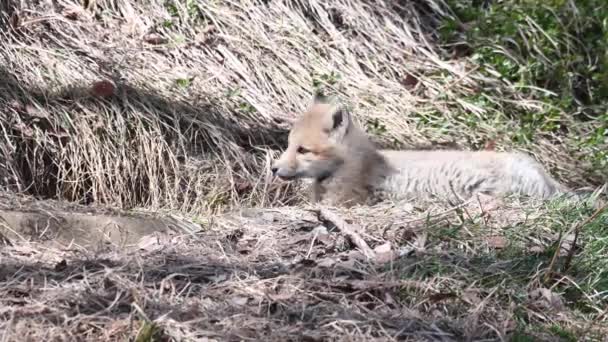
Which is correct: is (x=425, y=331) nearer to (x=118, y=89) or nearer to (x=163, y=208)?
(x=163, y=208)

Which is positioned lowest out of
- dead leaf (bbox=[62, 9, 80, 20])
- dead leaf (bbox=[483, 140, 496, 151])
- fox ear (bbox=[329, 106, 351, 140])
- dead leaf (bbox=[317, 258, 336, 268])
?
dead leaf (bbox=[483, 140, 496, 151])

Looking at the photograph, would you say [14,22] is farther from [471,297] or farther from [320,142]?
[471,297]

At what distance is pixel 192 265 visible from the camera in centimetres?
518

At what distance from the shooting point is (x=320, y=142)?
7.88 m

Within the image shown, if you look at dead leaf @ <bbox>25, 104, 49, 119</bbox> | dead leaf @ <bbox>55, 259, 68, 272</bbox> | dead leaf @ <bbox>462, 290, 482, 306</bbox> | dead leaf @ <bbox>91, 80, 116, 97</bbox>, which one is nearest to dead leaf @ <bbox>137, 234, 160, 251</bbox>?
dead leaf @ <bbox>55, 259, 68, 272</bbox>

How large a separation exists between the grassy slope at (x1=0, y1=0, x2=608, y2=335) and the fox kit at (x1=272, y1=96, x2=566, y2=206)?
0.54m

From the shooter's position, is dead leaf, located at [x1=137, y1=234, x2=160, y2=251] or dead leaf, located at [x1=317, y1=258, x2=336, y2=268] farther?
dead leaf, located at [x1=137, y1=234, x2=160, y2=251]

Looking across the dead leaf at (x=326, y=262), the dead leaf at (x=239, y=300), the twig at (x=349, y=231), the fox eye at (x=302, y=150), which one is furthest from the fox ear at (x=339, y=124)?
the dead leaf at (x=239, y=300)

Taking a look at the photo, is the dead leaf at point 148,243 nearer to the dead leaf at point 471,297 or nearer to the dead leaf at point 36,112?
the dead leaf at point 471,297

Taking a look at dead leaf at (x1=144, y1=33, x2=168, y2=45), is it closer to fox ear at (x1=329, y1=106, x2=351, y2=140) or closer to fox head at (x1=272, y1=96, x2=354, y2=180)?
fox head at (x1=272, y1=96, x2=354, y2=180)

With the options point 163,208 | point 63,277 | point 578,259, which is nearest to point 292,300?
point 63,277

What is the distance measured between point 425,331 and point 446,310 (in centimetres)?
36

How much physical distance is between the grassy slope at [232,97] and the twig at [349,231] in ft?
1.44

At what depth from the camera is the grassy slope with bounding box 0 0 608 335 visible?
7844 mm
